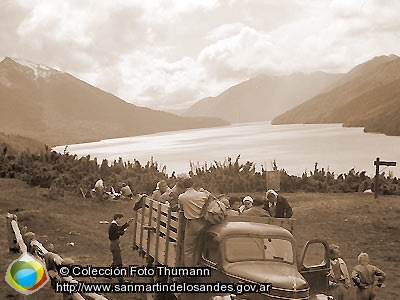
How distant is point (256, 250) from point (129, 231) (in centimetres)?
1202

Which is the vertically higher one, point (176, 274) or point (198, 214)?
point (198, 214)

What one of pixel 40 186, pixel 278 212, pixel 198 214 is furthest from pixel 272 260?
pixel 40 186

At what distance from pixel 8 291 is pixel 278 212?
6.49m

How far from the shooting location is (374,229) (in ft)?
59.7

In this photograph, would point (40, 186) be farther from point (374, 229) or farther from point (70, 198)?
point (374, 229)

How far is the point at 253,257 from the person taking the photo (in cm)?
732

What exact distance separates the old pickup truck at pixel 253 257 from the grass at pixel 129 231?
294 centimetres

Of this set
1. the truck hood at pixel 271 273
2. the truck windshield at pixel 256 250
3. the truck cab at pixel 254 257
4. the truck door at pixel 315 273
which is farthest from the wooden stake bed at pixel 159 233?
the truck door at pixel 315 273

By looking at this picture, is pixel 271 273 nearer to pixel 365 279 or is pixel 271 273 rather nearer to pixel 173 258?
pixel 173 258

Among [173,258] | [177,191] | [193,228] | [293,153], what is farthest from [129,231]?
[293,153]

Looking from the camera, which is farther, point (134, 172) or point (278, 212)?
point (134, 172)

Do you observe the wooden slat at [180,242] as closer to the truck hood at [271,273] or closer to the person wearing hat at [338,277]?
the truck hood at [271,273]

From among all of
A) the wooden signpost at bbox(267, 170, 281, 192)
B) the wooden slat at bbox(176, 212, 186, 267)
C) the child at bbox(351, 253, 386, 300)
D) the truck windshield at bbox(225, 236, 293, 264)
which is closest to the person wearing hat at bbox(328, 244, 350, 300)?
the child at bbox(351, 253, 386, 300)

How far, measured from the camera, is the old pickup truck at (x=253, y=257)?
6656mm
